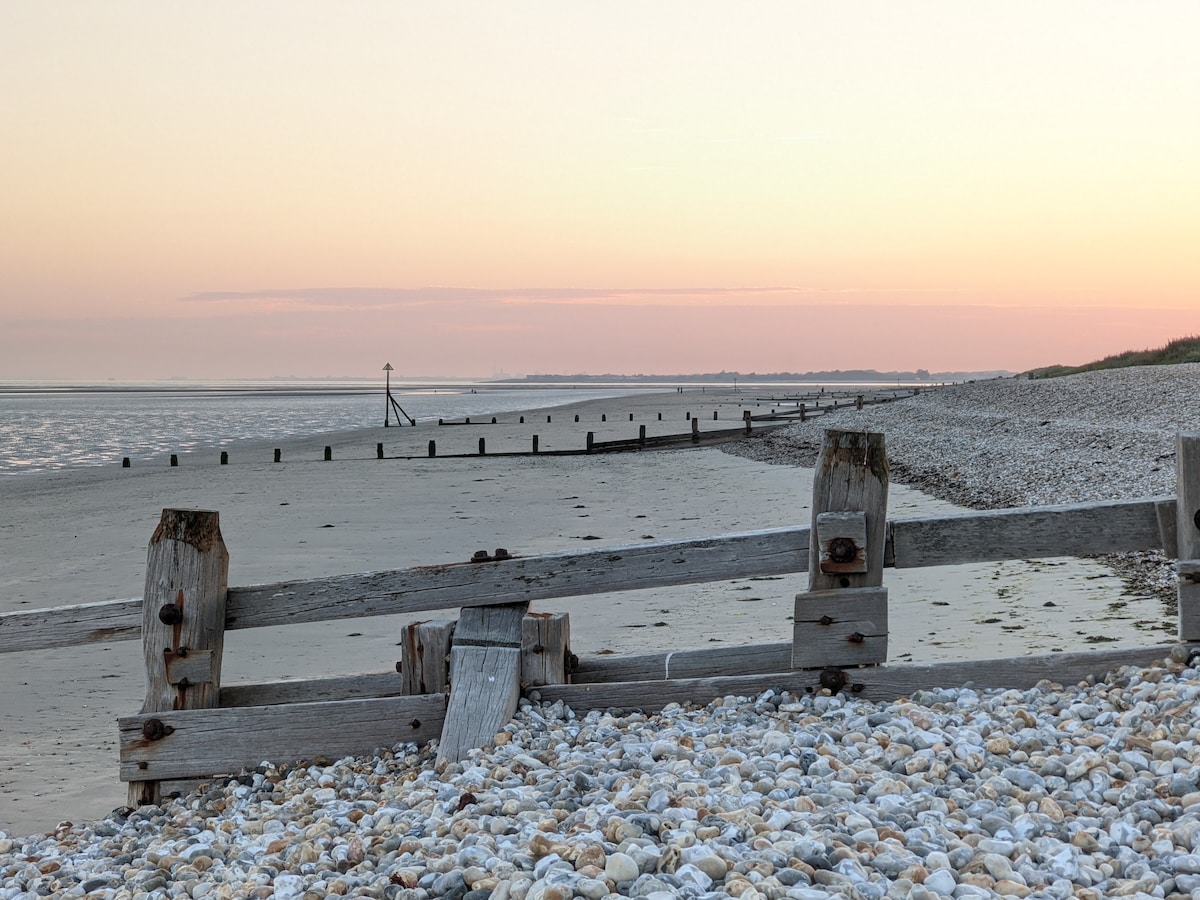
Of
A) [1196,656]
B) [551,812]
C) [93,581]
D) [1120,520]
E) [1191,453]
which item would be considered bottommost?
[93,581]

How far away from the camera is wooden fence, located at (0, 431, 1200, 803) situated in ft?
17.3

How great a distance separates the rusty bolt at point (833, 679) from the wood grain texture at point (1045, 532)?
66 centimetres

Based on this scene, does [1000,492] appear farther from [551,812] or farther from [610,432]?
[610,432]

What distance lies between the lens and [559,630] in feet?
18.5

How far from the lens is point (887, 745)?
468 cm

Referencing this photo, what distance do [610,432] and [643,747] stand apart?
52.1m

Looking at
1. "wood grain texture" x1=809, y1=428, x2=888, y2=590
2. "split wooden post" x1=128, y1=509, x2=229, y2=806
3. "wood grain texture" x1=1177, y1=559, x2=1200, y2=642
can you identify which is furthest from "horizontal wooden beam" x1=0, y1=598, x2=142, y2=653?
"wood grain texture" x1=1177, y1=559, x2=1200, y2=642

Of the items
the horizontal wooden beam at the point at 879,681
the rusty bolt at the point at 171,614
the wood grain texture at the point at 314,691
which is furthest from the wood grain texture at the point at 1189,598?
the rusty bolt at the point at 171,614

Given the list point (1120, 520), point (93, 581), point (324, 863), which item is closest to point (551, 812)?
point (324, 863)

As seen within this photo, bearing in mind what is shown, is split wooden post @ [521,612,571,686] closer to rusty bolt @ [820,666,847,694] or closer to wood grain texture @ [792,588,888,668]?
wood grain texture @ [792,588,888,668]

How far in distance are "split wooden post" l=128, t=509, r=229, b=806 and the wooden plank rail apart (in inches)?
5.3

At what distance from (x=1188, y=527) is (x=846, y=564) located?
1.64m

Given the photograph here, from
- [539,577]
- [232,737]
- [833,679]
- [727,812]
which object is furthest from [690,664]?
[232,737]

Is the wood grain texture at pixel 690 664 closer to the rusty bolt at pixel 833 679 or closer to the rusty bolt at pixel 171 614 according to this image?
the rusty bolt at pixel 833 679
